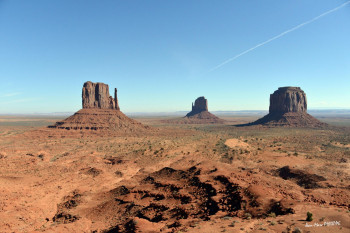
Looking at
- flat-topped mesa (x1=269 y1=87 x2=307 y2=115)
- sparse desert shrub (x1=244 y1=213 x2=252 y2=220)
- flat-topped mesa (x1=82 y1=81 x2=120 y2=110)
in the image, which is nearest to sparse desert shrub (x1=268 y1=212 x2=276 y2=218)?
sparse desert shrub (x1=244 y1=213 x2=252 y2=220)

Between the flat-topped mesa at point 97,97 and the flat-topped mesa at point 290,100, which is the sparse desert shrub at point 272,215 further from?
the flat-topped mesa at point 290,100

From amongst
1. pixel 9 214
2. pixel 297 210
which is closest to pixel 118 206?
pixel 9 214

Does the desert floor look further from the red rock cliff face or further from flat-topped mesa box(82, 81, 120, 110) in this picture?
the red rock cliff face

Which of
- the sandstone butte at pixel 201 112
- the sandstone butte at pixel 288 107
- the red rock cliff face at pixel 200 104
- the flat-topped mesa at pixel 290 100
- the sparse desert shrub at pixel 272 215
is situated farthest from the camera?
the red rock cliff face at pixel 200 104

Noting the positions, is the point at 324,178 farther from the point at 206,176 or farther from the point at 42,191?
the point at 42,191

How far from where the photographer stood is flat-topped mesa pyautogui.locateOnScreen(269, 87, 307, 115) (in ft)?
335

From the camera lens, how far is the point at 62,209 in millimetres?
17953

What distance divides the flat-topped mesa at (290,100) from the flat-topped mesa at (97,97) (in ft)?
277

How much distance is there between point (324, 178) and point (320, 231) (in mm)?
15166

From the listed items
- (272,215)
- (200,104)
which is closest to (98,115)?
(272,215)

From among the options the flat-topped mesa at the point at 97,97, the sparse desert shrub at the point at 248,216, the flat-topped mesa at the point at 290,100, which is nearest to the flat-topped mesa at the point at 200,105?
the flat-topped mesa at the point at 290,100

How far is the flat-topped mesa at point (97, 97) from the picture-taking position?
3211 inches

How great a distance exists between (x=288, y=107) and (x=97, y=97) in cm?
9521

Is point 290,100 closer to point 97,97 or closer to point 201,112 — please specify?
point 201,112
